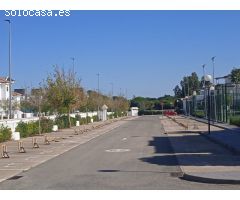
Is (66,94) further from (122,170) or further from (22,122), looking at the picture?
(122,170)

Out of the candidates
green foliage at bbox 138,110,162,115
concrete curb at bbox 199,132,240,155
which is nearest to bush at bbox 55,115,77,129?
concrete curb at bbox 199,132,240,155

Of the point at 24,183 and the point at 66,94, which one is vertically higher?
the point at 66,94

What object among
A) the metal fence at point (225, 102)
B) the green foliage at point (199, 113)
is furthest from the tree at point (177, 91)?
the metal fence at point (225, 102)

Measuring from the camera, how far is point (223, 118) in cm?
5612

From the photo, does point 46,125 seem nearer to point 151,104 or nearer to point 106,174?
point 106,174

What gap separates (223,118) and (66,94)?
16688mm

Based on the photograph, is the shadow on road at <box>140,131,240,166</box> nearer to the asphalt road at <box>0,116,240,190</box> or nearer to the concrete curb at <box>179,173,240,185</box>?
the asphalt road at <box>0,116,240,190</box>

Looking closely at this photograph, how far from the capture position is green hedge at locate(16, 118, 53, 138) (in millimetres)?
40228

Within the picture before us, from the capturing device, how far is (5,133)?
117ft

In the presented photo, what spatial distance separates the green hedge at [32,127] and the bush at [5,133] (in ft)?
8.92

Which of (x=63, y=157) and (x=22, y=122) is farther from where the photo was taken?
(x=22, y=122)

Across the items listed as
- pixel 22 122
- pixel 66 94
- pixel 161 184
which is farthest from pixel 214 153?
pixel 66 94

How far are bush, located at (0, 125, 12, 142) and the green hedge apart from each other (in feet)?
8.92

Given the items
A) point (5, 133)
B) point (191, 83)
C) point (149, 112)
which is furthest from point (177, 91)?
point (5, 133)
